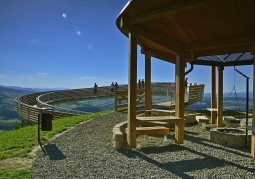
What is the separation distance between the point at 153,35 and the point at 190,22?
108cm

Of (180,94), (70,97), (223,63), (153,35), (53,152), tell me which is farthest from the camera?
(70,97)

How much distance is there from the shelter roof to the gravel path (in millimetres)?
3201

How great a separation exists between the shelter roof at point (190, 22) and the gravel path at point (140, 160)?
320 cm

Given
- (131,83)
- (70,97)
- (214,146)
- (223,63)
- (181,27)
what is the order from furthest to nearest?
1. (70,97)
2. (223,63)
3. (214,146)
4. (181,27)
5. (131,83)

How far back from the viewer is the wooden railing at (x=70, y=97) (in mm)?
13383

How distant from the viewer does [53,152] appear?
17.3 feet

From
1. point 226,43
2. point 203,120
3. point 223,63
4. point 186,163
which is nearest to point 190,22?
point 226,43

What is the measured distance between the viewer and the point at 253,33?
19.7ft

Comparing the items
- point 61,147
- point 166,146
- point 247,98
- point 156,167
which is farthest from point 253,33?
point 61,147

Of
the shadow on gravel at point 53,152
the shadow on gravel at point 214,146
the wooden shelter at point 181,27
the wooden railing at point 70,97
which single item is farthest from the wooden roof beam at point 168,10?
the wooden railing at point 70,97

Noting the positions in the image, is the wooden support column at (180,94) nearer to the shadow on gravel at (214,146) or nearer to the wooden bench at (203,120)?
the shadow on gravel at (214,146)

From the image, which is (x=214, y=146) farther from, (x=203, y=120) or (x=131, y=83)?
(x=131, y=83)

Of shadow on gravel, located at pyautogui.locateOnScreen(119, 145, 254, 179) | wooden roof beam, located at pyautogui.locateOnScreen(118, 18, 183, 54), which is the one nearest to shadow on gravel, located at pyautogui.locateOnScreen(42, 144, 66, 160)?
shadow on gravel, located at pyautogui.locateOnScreen(119, 145, 254, 179)

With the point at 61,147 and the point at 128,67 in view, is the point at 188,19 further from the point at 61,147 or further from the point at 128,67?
the point at 61,147
